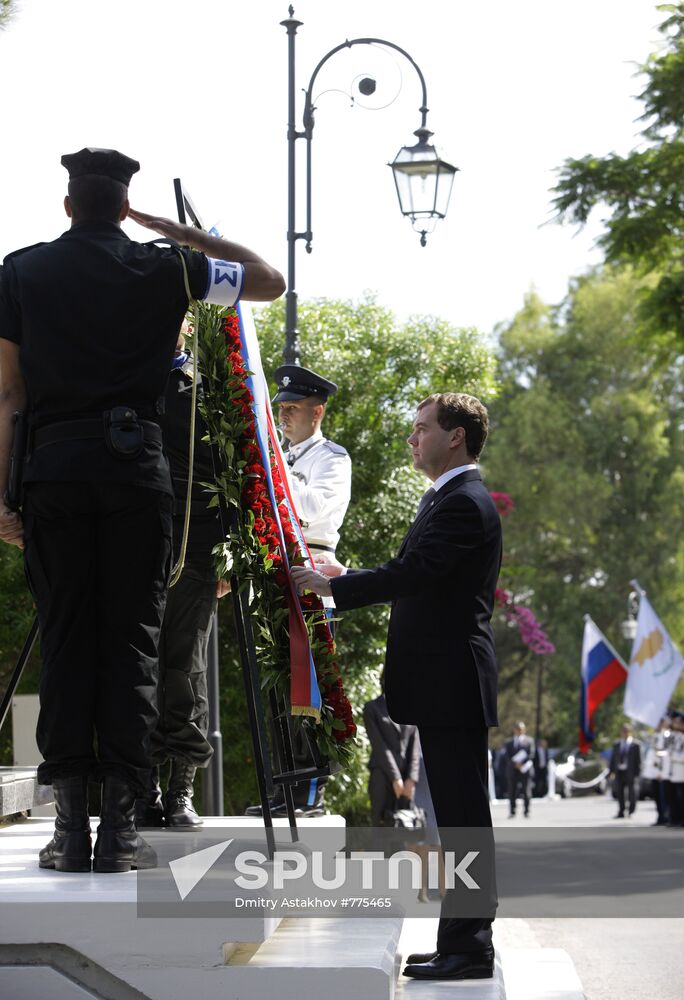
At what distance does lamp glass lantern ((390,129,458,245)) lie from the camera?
1359 cm

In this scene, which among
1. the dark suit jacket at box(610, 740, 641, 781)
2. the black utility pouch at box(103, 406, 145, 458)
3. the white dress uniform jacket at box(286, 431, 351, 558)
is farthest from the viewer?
the dark suit jacket at box(610, 740, 641, 781)

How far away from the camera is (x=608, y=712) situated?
4909 cm

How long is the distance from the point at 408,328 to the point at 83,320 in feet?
36.8

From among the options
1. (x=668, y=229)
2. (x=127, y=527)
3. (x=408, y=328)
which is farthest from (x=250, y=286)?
(x=668, y=229)

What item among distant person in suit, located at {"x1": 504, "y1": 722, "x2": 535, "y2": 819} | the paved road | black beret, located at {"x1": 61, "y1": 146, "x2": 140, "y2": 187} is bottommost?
distant person in suit, located at {"x1": 504, "y1": 722, "x2": 535, "y2": 819}

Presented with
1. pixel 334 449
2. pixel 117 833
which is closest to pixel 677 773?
pixel 334 449

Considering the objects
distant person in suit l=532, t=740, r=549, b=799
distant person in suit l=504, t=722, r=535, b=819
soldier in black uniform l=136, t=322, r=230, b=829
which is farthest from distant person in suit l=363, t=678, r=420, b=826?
distant person in suit l=532, t=740, r=549, b=799

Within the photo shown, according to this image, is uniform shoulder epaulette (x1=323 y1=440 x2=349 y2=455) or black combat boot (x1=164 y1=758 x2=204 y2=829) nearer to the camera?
black combat boot (x1=164 y1=758 x2=204 y2=829)

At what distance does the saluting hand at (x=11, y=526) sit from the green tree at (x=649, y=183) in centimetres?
1623

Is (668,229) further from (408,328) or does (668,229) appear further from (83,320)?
(83,320)

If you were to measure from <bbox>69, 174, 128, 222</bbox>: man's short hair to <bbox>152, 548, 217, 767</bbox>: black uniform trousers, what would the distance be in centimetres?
153

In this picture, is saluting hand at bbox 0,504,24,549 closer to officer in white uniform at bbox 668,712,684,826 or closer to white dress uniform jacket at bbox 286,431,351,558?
white dress uniform jacket at bbox 286,431,351,558

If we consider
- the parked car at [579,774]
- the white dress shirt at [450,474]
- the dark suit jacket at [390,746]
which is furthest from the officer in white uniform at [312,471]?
the parked car at [579,774]

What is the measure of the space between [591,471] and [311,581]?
4409 cm
